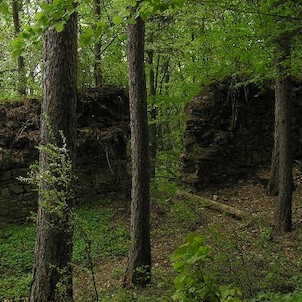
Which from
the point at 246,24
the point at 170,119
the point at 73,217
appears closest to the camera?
the point at 73,217

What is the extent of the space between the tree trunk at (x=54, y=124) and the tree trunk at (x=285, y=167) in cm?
517

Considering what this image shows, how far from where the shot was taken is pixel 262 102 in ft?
43.2

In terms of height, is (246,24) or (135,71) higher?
(246,24)

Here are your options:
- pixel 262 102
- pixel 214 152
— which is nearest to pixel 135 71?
pixel 214 152

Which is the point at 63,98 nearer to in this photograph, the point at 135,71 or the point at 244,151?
the point at 135,71

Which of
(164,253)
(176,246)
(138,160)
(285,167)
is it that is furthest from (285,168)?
(138,160)

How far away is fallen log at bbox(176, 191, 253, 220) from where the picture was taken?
993 cm

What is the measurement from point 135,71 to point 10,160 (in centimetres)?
474

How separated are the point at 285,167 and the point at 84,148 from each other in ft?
17.2

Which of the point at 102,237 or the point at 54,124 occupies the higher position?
the point at 54,124

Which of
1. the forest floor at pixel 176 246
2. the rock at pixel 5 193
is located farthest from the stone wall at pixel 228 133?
the rock at pixel 5 193

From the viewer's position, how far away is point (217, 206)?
10859 mm

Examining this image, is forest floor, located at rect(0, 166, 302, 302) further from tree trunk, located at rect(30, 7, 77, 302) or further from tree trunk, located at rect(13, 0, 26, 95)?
tree trunk, located at rect(13, 0, 26, 95)

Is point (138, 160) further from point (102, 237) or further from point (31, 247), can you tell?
point (31, 247)
